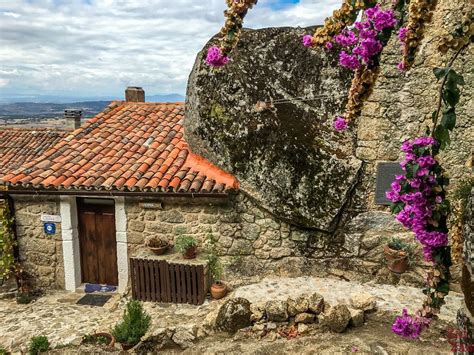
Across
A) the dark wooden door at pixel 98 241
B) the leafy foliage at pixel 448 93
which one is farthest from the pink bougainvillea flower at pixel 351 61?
the dark wooden door at pixel 98 241

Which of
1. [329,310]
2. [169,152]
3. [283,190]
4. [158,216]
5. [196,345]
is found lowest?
[196,345]

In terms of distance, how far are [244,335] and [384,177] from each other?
145 inches

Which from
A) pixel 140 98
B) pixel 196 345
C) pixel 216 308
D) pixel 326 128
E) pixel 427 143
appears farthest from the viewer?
pixel 140 98

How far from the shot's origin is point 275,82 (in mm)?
7152

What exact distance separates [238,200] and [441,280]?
5.27 meters

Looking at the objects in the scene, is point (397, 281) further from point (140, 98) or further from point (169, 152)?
point (140, 98)

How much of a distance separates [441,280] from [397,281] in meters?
5.54

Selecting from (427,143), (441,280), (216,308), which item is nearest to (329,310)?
(216,308)

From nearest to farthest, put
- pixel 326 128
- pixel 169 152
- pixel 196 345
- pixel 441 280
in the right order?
pixel 441 280
pixel 196 345
pixel 326 128
pixel 169 152

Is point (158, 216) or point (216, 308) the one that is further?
point (158, 216)

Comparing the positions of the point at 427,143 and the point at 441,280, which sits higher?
the point at 427,143

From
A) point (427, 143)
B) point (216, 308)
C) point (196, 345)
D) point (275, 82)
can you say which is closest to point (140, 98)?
point (275, 82)

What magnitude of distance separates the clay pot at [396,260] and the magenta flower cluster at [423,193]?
534cm

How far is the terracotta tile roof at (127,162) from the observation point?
23.4ft
